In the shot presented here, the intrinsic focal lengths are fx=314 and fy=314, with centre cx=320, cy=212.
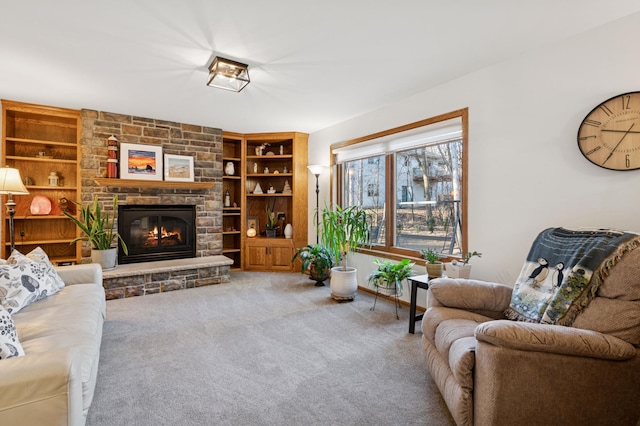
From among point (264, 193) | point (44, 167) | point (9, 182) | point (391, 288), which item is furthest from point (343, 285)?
point (44, 167)

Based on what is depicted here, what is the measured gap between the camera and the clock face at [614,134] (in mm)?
2059

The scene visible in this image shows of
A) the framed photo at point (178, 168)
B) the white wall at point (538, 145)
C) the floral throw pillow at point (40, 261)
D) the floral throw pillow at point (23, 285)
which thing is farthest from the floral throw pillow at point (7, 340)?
the framed photo at point (178, 168)

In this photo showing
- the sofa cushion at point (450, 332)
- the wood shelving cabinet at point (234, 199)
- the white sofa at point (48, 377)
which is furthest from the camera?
the wood shelving cabinet at point (234, 199)

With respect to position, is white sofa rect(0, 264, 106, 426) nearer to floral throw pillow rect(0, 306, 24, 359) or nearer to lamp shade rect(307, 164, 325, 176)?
floral throw pillow rect(0, 306, 24, 359)

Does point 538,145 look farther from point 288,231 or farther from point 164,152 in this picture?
point 164,152

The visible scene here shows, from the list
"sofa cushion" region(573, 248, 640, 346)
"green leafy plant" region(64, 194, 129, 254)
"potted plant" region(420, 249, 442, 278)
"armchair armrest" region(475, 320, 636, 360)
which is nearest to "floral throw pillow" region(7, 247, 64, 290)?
"green leafy plant" region(64, 194, 129, 254)

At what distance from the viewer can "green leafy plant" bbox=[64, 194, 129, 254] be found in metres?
3.95

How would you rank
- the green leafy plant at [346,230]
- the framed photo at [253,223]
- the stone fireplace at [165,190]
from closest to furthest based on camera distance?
1. the green leafy plant at [346,230]
2. the stone fireplace at [165,190]
3. the framed photo at [253,223]

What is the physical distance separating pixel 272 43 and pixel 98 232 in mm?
3257

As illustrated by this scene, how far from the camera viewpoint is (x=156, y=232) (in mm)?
4746

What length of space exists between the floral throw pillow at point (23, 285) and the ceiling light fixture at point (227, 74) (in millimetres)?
2091

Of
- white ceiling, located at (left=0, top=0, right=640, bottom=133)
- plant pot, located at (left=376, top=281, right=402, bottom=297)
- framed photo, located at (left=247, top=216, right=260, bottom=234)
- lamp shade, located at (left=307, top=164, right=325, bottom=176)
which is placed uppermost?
white ceiling, located at (left=0, top=0, right=640, bottom=133)

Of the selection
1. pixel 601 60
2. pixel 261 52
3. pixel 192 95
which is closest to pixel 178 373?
pixel 261 52

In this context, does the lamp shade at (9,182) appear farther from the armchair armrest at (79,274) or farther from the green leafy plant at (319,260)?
the green leafy plant at (319,260)
